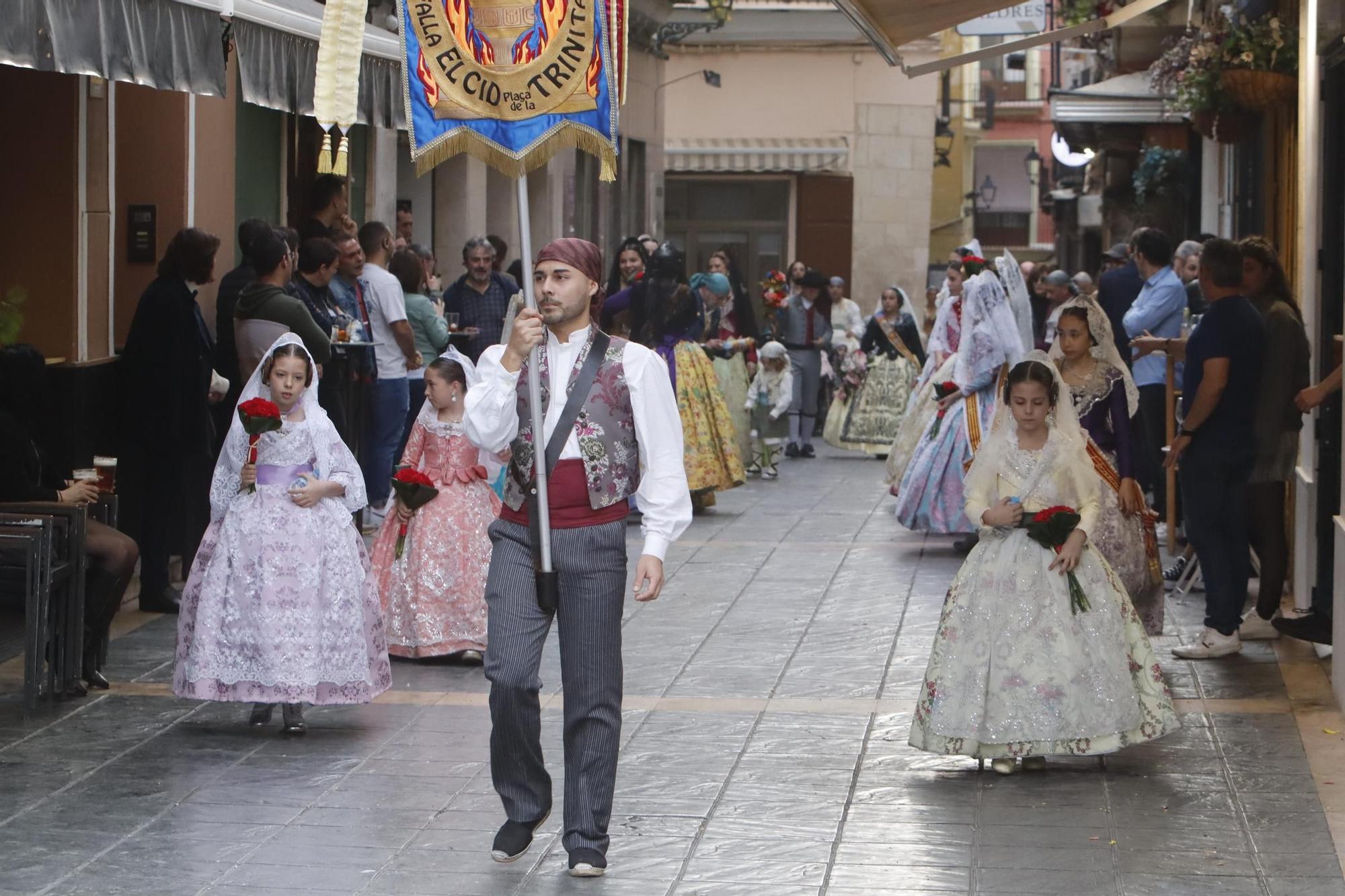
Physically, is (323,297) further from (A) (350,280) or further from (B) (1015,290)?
(B) (1015,290)

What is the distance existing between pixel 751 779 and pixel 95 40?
12.0 ft

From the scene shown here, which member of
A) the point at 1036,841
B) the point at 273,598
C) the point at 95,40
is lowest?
the point at 1036,841

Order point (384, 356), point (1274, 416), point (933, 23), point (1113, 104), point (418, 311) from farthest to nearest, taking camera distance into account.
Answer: point (1113, 104), point (418, 311), point (384, 356), point (933, 23), point (1274, 416)

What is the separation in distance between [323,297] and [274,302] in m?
1.58

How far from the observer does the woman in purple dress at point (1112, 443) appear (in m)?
8.53

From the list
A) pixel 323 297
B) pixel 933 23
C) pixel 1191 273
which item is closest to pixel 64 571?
pixel 323 297

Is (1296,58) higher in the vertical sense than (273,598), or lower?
higher

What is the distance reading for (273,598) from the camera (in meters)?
7.47

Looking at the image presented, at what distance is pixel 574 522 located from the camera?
5734 mm

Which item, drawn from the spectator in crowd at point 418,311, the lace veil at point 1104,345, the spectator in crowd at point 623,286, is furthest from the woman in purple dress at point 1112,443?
the spectator in crowd at point 623,286

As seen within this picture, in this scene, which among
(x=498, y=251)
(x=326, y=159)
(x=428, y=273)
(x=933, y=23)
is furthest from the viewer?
(x=498, y=251)

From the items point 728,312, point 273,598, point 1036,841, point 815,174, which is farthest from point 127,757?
point 815,174

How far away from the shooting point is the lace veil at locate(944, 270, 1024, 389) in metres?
12.3

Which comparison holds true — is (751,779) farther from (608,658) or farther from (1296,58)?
(1296,58)
